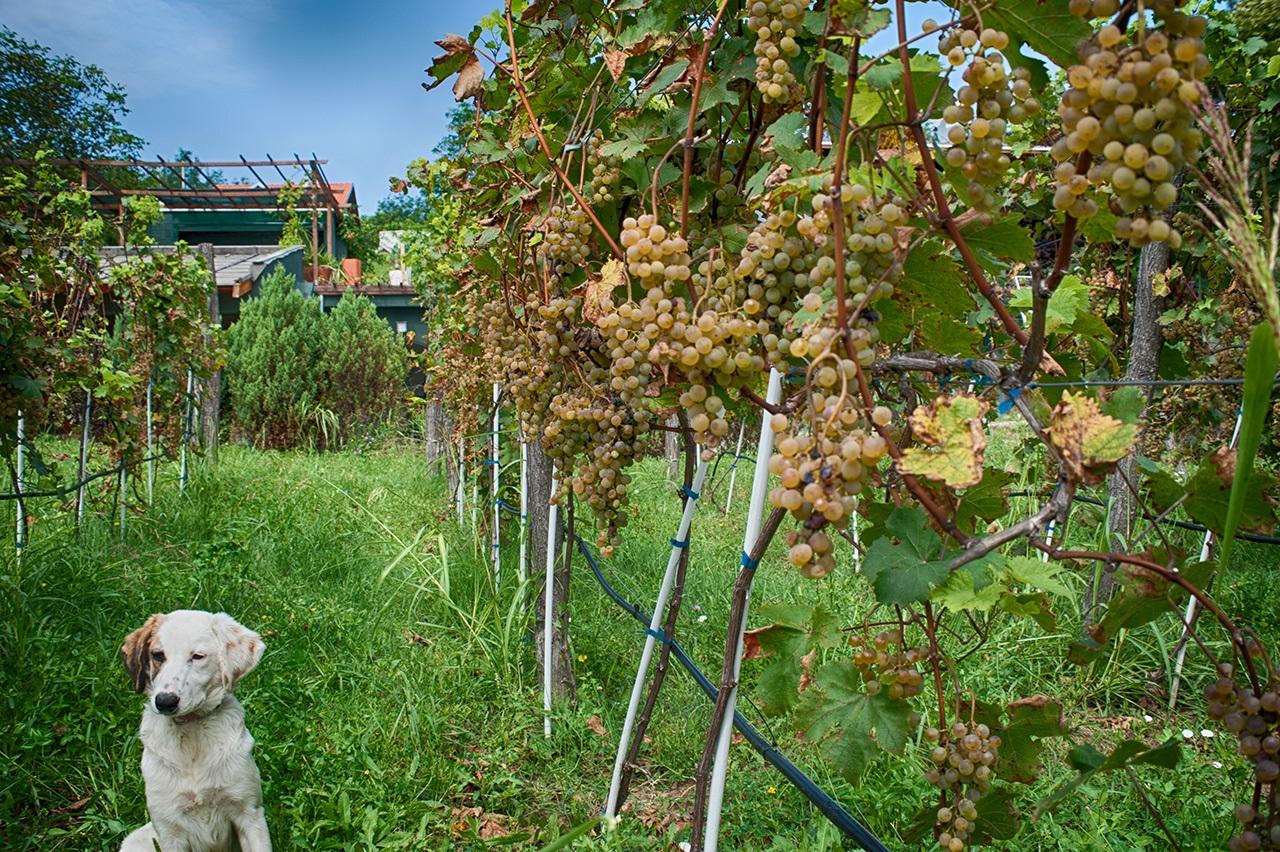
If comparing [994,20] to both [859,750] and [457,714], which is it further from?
[457,714]

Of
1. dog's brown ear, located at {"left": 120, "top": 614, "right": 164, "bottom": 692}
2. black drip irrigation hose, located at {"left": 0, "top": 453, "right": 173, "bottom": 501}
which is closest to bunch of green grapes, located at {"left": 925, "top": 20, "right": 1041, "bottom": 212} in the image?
dog's brown ear, located at {"left": 120, "top": 614, "right": 164, "bottom": 692}

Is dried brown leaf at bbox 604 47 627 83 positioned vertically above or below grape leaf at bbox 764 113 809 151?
above

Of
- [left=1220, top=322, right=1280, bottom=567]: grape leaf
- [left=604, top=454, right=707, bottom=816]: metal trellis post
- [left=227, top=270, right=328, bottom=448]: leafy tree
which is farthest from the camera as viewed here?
[left=227, top=270, right=328, bottom=448]: leafy tree

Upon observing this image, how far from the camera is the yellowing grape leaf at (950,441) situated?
0.75 metres

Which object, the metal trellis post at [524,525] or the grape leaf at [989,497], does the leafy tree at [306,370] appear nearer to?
the metal trellis post at [524,525]

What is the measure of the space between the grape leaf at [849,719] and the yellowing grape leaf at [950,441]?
1.34ft

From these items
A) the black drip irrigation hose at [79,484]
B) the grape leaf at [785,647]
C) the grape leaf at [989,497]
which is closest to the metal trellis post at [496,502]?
the black drip irrigation hose at [79,484]

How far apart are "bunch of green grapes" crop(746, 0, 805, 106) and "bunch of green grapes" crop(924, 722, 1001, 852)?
78cm

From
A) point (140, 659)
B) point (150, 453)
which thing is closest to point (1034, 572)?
point (140, 659)

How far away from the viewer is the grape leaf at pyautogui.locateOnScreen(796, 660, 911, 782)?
1.04 meters

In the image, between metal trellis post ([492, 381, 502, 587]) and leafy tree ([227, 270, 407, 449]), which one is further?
leafy tree ([227, 270, 407, 449])

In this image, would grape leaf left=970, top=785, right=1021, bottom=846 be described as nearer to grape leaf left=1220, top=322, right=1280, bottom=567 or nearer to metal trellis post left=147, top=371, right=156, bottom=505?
grape leaf left=1220, top=322, right=1280, bottom=567

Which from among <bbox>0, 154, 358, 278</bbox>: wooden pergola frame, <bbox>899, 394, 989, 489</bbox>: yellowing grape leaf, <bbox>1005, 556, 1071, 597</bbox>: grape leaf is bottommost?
<bbox>1005, 556, 1071, 597</bbox>: grape leaf

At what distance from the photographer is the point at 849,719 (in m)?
1.05
